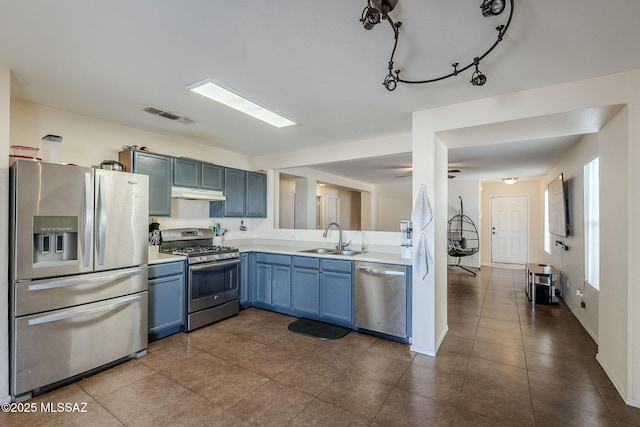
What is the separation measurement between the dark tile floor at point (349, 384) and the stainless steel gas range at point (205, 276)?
0.79 feet

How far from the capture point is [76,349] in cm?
240

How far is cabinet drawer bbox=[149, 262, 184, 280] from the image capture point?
10.4ft

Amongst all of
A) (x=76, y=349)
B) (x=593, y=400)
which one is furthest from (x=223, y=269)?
(x=593, y=400)

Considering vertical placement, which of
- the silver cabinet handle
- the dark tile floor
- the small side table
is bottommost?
the dark tile floor

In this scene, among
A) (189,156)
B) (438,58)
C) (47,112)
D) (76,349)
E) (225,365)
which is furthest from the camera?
A: (189,156)

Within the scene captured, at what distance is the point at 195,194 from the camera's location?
392 cm

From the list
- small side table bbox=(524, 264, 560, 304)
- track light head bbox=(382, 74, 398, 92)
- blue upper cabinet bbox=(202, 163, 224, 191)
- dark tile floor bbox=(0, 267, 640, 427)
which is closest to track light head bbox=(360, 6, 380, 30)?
track light head bbox=(382, 74, 398, 92)

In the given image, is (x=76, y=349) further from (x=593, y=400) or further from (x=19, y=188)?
(x=593, y=400)

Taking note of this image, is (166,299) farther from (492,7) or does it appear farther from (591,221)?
(591,221)

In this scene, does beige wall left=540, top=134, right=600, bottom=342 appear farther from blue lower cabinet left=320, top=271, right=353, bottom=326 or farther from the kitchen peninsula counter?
blue lower cabinet left=320, top=271, right=353, bottom=326

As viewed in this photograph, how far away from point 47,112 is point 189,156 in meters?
1.57

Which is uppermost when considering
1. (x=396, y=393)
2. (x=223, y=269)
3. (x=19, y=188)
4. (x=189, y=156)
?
(x=189, y=156)

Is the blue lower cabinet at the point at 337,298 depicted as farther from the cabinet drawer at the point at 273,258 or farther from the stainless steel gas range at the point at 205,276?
the stainless steel gas range at the point at 205,276

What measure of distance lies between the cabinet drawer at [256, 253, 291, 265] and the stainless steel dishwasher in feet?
3.58
